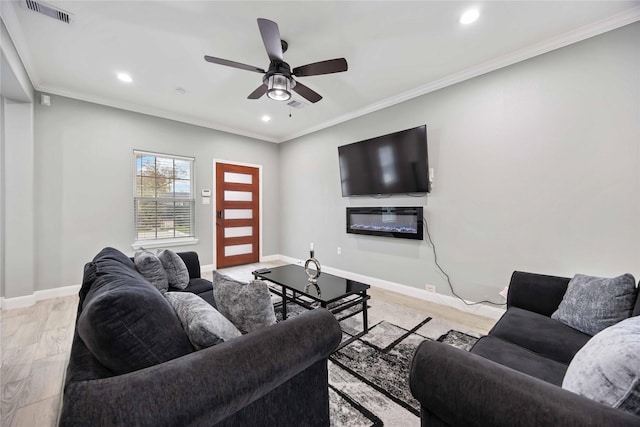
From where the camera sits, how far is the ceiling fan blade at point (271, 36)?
72.9 inches

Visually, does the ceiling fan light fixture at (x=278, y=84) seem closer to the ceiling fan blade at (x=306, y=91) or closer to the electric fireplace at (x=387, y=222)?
the ceiling fan blade at (x=306, y=91)

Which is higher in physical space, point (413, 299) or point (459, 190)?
point (459, 190)

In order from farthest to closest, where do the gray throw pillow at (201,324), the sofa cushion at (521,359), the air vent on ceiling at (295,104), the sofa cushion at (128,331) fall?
the air vent on ceiling at (295,104) < the sofa cushion at (521,359) < the gray throw pillow at (201,324) < the sofa cushion at (128,331)

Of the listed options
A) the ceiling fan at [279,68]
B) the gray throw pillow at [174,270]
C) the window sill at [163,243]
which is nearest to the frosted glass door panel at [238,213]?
the window sill at [163,243]

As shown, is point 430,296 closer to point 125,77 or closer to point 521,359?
point 521,359

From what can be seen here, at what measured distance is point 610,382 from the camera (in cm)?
74

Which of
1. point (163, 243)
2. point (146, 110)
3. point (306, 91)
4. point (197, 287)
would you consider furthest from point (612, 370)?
point (146, 110)

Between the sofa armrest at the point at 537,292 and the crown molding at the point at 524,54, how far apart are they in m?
2.22

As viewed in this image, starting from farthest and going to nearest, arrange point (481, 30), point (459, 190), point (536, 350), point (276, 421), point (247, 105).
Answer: point (247, 105)
point (459, 190)
point (481, 30)
point (536, 350)
point (276, 421)

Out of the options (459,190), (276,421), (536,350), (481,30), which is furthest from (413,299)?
(481,30)

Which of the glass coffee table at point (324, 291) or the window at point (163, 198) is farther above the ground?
the window at point (163, 198)

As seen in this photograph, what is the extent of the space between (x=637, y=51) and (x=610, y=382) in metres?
2.92

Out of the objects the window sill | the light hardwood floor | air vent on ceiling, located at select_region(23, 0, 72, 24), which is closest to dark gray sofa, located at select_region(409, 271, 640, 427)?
the light hardwood floor

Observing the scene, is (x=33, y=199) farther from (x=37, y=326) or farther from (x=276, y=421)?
(x=276, y=421)
